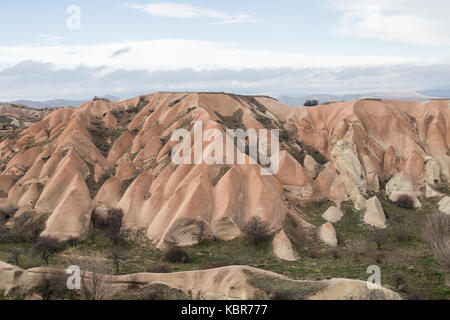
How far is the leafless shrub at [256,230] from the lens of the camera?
30.8 metres

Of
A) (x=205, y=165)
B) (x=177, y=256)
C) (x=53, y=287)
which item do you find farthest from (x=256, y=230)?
(x=53, y=287)

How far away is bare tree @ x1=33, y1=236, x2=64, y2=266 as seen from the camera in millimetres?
29266

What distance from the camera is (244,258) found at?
93.7ft

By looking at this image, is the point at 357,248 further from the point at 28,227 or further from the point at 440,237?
the point at 28,227

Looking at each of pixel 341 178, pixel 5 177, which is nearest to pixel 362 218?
pixel 341 178

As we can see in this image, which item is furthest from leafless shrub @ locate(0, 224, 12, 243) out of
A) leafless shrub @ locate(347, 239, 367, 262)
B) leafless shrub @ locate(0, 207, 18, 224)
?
leafless shrub @ locate(347, 239, 367, 262)

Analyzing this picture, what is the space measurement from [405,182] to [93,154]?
38.8 m

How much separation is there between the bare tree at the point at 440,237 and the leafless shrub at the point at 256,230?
12.8 metres

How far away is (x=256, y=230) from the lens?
101 ft

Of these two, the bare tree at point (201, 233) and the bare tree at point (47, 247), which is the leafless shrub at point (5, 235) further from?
the bare tree at point (201, 233)

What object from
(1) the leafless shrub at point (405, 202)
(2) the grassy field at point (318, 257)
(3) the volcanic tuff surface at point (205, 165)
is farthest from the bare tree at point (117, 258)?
(1) the leafless shrub at point (405, 202)

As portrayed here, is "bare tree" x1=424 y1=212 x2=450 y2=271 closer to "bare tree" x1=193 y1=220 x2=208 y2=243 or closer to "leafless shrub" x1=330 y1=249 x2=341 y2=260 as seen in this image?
"leafless shrub" x1=330 y1=249 x2=341 y2=260
